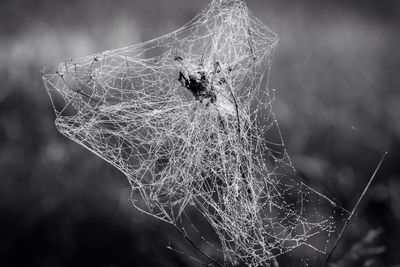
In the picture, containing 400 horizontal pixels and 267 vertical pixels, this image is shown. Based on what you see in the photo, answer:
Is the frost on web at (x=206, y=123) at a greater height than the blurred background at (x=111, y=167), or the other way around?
the frost on web at (x=206, y=123)

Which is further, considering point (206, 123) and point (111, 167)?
point (111, 167)

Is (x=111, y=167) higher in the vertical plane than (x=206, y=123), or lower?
lower

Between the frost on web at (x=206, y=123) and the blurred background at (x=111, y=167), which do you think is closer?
the frost on web at (x=206, y=123)

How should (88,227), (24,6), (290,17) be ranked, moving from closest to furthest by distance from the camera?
(88,227) < (290,17) < (24,6)

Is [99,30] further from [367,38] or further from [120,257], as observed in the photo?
[367,38]

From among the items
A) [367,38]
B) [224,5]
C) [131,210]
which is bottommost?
[131,210]

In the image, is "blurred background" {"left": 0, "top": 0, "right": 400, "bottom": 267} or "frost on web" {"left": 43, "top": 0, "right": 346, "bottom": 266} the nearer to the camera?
"frost on web" {"left": 43, "top": 0, "right": 346, "bottom": 266}

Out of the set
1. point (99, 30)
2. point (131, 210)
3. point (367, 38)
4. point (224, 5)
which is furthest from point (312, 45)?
point (224, 5)

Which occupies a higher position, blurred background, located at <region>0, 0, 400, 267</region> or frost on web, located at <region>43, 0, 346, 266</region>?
frost on web, located at <region>43, 0, 346, 266</region>
